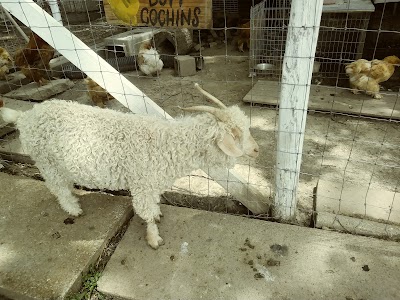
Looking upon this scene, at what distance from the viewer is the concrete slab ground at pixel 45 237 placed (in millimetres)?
2443

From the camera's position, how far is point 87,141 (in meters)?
2.55

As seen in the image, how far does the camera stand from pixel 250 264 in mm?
2541

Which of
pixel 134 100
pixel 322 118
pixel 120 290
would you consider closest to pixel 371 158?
pixel 322 118

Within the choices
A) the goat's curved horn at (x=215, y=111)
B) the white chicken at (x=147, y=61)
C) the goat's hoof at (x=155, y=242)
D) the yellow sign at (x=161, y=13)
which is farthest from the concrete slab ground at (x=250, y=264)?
the white chicken at (x=147, y=61)

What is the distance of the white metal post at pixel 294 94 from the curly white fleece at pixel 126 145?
0.34m

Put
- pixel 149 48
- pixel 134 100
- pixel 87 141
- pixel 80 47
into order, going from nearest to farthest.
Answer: pixel 87 141, pixel 80 47, pixel 134 100, pixel 149 48

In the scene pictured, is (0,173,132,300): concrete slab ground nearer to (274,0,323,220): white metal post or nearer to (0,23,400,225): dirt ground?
(0,23,400,225): dirt ground

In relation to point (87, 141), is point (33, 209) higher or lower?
lower

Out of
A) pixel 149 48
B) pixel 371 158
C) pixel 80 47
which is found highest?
pixel 80 47

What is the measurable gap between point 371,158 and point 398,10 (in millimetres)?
4755

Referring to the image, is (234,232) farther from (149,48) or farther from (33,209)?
(149,48)

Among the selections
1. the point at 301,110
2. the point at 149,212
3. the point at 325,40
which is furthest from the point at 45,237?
the point at 325,40

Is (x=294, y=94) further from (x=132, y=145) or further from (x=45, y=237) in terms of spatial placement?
(x=45, y=237)

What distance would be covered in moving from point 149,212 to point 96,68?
1.31 m
